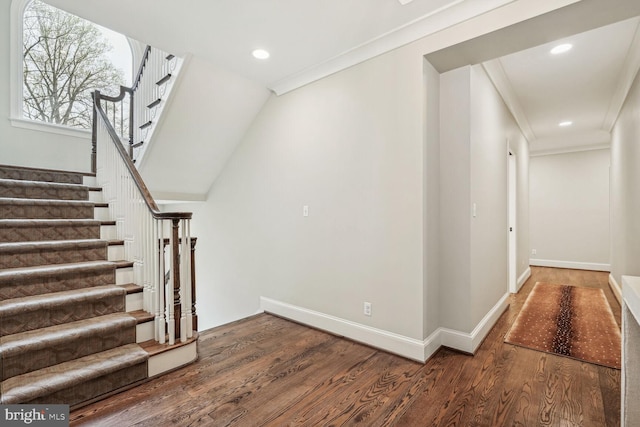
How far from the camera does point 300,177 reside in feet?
10.5

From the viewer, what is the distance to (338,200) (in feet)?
9.38

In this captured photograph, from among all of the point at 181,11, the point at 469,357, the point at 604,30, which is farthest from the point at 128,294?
the point at 604,30

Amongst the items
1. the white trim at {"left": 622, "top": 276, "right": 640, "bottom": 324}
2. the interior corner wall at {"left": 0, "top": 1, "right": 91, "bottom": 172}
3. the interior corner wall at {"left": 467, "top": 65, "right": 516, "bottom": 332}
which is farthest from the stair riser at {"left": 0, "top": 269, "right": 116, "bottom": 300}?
the white trim at {"left": 622, "top": 276, "right": 640, "bottom": 324}

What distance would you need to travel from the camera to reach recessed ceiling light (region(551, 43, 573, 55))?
273 centimetres

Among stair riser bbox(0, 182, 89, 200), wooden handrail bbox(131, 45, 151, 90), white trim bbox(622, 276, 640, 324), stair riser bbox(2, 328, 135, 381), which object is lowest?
stair riser bbox(2, 328, 135, 381)

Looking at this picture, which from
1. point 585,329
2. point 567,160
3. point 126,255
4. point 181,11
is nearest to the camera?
point 181,11

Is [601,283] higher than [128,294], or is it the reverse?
[128,294]

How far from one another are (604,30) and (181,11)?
11.2 feet

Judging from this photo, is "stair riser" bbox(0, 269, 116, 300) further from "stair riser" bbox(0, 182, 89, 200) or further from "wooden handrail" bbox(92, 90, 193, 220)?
"stair riser" bbox(0, 182, 89, 200)

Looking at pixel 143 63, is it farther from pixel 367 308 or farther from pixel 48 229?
pixel 367 308

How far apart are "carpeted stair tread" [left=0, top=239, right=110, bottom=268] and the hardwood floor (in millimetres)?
1255

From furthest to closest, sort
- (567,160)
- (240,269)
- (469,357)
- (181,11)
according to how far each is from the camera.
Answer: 1. (567,160)
2. (240,269)
3. (469,357)
4. (181,11)

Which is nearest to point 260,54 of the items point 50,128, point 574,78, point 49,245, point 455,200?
point 455,200

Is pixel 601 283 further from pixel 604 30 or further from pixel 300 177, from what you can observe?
pixel 300 177
